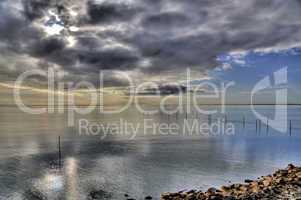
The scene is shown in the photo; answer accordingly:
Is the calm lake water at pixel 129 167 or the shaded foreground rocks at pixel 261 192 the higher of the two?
the shaded foreground rocks at pixel 261 192

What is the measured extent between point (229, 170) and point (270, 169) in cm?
712

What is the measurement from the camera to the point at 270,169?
4722 centimetres

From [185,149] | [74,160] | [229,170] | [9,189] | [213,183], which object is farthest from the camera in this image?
[185,149]

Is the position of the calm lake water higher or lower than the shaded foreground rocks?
lower

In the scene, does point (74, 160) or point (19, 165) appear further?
point (74, 160)

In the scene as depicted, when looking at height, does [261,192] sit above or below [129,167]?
above

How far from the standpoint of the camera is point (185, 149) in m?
67.4

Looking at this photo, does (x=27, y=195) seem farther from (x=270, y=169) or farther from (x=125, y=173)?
(x=270, y=169)

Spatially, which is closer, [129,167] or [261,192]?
[261,192]

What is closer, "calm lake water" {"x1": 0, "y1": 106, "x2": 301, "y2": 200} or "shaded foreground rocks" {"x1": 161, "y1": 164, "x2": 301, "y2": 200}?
"shaded foreground rocks" {"x1": 161, "y1": 164, "x2": 301, "y2": 200}

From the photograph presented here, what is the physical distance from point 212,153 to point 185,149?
7.43 meters

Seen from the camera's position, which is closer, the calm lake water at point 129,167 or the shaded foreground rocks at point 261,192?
the shaded foreground rocks at point 261,192

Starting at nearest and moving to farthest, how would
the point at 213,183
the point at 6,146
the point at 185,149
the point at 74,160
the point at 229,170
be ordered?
the point at 213,183 → the point at 229,170 → the point at 74,160 → the point at 185,149 → the point at 6,146

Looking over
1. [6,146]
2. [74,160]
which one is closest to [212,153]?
[74,160]
